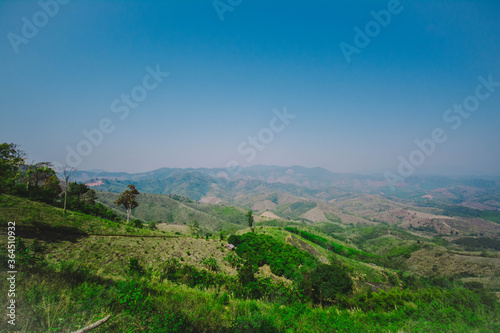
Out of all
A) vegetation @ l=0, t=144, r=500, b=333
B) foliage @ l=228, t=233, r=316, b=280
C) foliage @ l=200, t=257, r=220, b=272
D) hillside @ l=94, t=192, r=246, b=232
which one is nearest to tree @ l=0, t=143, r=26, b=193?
vegetation @ l=0, t=144, r=500, b=333

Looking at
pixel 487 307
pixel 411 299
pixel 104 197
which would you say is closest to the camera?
pixel 487 307

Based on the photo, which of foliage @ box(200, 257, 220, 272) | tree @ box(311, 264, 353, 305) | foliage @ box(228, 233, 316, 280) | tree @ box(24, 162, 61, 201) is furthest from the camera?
foliage @ box(228, 233, 316, 280)

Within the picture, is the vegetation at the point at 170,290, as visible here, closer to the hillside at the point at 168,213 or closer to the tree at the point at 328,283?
the tree at the point at 328,283

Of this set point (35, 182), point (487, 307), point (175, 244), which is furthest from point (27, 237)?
point (487, 307)

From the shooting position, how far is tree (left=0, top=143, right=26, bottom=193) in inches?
795

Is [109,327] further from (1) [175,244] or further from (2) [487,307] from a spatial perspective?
(1) [175,244]

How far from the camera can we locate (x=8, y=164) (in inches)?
834

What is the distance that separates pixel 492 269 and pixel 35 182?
12389 centimetres

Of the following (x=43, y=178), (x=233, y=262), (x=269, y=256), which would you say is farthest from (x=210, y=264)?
(x=43, y=178)

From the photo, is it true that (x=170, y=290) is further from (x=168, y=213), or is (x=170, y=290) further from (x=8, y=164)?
(x=168, y=213)

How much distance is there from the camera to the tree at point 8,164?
20.2 metres

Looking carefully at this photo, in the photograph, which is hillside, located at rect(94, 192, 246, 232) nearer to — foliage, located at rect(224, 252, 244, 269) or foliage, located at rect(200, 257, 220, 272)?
foliage, located at rect(224, 252, 244, 269)

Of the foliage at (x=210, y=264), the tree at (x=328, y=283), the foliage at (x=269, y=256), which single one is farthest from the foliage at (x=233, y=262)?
the tree at (x=328, y=283)

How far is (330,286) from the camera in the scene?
2116cm
